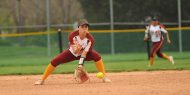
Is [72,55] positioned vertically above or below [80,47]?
below

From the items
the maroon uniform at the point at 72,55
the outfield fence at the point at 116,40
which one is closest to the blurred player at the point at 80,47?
the maroon uniform at the point at 72,55

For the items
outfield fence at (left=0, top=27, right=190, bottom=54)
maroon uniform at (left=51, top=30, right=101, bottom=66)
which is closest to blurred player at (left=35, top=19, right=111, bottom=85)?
maroon uniform at (left=51, top=30, right=101, bottom=66)

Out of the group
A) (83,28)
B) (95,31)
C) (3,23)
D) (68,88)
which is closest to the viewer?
(68,88)

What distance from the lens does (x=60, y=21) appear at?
31.4m

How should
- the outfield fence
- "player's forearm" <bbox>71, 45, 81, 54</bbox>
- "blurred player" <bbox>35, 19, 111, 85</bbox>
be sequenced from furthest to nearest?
the outfield fence < "player's forearm" <bbox>71, 45, 81, 54</bbox> < "blurred player" <bbox>35, 19, 111, 85</bbox>

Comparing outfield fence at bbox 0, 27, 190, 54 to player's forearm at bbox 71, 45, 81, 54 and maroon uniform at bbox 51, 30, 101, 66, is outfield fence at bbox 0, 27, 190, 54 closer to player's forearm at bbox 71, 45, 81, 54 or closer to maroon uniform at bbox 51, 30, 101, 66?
maroon uniform at bbox 51, 30, 101, 66

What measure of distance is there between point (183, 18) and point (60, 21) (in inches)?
284

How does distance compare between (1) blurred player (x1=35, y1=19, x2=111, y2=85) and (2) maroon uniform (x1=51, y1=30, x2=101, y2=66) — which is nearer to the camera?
(1) blurred player (x1=35, y1=19, x2=111, y2=85)

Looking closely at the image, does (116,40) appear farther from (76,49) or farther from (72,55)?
(76,49)

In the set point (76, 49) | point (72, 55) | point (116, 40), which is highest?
point (76, 49)

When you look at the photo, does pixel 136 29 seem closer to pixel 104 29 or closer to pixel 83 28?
pixel 104 29

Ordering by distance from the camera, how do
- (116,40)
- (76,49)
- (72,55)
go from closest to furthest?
1. (76,49)
2. (72,55)
3. (116,40)

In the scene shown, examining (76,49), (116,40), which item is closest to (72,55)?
(76,49)

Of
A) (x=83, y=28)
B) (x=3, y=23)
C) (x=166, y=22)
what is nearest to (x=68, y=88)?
(x=83, y=28)
